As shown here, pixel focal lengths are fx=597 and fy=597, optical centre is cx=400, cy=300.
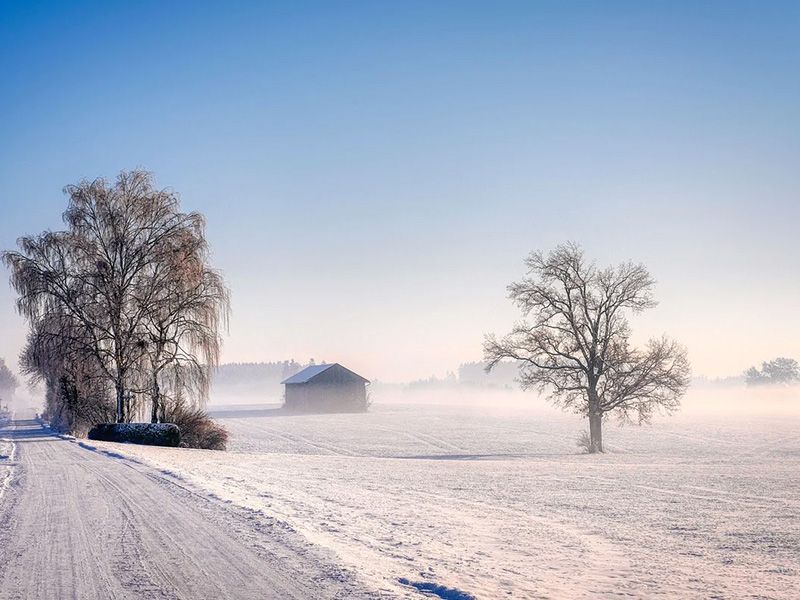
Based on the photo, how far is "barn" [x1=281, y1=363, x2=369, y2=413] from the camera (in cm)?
8144

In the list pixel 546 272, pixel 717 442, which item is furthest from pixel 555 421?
pixel 546 272

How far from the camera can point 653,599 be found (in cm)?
650

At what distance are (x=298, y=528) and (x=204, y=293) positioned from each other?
24.2 m

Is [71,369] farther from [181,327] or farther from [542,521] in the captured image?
[542,521]

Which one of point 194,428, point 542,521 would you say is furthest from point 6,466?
point 542,521

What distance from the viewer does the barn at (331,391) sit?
267ft

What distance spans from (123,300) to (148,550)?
2621 cm

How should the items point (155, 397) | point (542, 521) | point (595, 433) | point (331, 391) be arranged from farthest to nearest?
point (331, 391) < point (595, 433) < point (155, 397) < point (542, 521)

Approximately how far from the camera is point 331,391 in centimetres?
8194

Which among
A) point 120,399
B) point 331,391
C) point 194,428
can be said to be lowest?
point 331,391

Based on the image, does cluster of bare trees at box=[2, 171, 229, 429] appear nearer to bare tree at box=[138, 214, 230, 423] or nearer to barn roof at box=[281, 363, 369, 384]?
bare tree at box=[138, 214, 230, 423]

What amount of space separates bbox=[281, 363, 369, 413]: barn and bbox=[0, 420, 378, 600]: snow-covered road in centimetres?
6953

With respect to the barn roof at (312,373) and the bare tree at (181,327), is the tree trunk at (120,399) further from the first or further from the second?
the barn roof at (312,373)

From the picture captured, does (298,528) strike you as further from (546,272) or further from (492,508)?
(546,272)
